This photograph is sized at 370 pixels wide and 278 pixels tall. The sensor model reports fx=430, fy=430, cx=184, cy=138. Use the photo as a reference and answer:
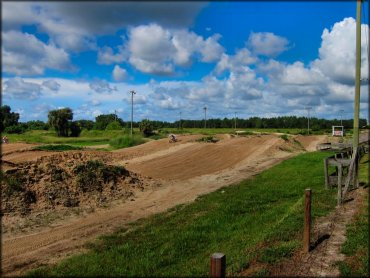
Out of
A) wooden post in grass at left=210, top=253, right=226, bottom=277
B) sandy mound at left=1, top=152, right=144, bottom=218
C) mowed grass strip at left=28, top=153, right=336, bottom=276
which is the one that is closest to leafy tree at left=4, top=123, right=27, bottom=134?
sandy mound at left=1, top=152, right=144, bottom=218

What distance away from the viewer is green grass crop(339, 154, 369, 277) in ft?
22.9

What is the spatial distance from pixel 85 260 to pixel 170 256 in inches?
67.1

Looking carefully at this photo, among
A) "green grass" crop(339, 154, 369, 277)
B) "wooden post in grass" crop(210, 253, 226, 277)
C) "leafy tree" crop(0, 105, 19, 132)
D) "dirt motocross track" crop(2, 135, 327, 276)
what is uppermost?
"leafy tree" crop(0, 105, 19, 132)

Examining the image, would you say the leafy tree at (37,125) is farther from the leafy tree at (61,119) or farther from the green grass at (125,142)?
the green grass at (125,142)

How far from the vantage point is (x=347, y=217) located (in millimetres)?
10867

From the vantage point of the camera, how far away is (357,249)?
8.05 m

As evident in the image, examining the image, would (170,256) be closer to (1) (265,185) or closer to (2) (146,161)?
(1) (265,185)

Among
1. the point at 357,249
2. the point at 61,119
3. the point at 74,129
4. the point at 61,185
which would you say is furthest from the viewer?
the point at 74,129

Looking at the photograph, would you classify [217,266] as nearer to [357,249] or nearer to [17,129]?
[357,249]

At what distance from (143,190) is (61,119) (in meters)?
67.3

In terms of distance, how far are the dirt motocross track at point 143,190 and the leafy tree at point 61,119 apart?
1792 inches

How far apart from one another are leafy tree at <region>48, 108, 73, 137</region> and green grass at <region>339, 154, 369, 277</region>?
252 feet

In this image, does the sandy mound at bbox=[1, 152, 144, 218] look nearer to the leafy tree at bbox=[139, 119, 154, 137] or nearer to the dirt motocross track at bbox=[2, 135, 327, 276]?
the dirt motocross track at bbox=[2, 135, 327, 276]

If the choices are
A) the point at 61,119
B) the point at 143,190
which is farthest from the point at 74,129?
the point at 143,190
